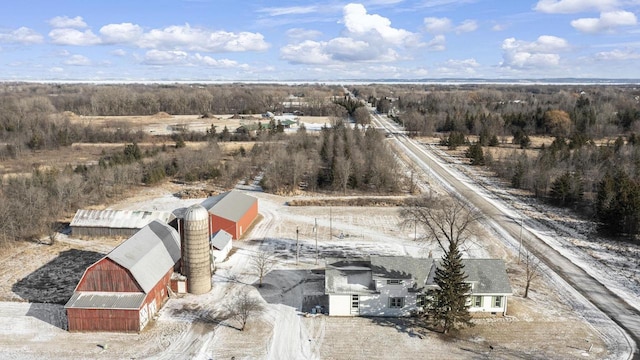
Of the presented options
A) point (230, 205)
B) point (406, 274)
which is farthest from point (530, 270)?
point (230, 205)

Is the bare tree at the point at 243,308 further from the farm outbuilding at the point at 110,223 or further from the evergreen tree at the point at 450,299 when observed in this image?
the farm outbuilding at the point at 110,223

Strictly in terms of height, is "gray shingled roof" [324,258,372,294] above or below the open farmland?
above

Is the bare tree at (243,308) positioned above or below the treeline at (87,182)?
below

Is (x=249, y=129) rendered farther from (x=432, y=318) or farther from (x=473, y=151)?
(x=432, y=318)

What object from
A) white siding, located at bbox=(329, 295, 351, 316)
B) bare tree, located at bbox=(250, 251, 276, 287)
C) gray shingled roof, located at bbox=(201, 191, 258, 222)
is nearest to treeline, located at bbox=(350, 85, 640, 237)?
white siding, located at bbox=(329, 295, 351, 316)

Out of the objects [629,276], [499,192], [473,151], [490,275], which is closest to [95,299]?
[490,275]

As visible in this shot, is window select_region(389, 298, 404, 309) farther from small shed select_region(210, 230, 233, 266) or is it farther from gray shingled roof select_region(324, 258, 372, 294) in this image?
small shed select_region(210, 230, 233, 266)

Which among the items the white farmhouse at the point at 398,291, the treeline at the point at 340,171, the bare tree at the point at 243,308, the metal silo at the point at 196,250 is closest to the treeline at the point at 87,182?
the treeline at the point at 340,171
